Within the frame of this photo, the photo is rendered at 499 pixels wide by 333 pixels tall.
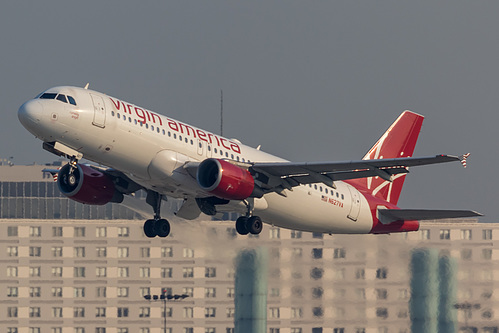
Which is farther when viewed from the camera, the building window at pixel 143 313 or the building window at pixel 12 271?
the building window at pixel 12 271

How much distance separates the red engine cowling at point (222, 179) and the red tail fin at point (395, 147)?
492 inches

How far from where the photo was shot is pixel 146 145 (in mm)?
46344

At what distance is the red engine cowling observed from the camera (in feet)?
155

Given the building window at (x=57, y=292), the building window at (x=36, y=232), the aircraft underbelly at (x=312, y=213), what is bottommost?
the building window at (x=57, y=292)

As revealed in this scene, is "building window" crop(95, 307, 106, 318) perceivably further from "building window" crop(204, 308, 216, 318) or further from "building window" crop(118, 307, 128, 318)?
"building window" crop(204, 308, 216, 318)

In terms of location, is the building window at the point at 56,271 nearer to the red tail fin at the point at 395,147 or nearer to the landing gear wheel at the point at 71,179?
the red tail fin at the point at 395,147

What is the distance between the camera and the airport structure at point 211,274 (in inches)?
2552

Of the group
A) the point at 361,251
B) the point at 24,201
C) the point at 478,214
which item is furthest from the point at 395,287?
the point at 24,201

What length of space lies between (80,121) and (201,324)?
1927 inches

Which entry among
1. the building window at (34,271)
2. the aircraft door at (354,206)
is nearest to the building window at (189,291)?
the building window at (34,271)

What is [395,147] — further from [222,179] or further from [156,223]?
[222,179]

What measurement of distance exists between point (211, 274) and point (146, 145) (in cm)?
4342

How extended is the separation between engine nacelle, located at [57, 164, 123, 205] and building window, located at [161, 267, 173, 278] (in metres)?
40.9

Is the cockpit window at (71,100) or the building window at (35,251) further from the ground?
the cockpit window at (71,100)
